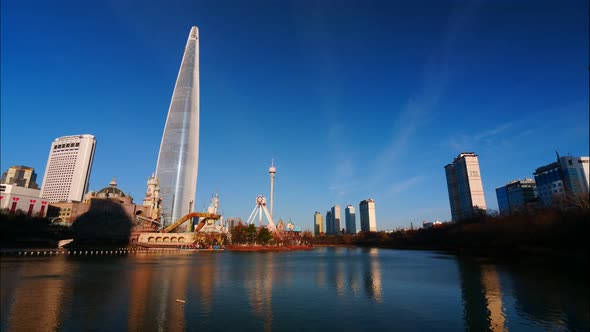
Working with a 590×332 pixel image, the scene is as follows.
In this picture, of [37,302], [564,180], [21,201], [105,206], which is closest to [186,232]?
[105,206]

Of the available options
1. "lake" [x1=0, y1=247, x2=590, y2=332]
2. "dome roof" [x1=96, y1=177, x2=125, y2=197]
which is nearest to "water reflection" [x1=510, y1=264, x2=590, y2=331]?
"lake" [x1=0, y1=247, x2=590, y2=332]

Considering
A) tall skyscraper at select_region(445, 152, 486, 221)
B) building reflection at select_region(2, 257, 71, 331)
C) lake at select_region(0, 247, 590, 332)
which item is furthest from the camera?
tall skyscraper at select_region(445, 152, 486, 221)

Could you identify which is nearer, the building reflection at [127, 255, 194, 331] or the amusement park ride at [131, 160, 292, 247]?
the building reflection at [127, 255, 194, 331]

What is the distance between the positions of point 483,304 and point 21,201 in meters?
182

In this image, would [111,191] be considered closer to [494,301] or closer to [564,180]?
[494,301]

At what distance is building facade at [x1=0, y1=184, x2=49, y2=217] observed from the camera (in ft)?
451

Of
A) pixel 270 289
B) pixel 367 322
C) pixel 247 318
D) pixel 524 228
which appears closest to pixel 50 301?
pixel 247 318

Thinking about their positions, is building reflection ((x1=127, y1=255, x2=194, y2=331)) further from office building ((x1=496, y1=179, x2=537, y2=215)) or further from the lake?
office building ((x1=496, y1=179, x2=537, y2=215))

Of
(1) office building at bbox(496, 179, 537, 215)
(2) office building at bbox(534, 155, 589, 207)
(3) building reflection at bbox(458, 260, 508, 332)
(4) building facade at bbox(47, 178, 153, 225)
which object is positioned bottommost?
(3) building reflection at bbox(458, 260, 508, 332)

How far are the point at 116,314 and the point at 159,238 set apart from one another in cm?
12015

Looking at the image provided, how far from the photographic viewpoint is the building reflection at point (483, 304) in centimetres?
2100

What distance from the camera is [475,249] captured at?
9081 centimetres

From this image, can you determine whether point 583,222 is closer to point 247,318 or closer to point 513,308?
point 513,308

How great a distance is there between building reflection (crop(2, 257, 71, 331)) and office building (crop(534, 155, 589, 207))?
82.4ft
